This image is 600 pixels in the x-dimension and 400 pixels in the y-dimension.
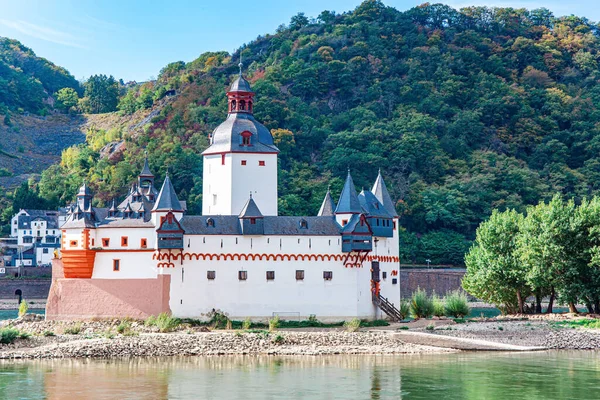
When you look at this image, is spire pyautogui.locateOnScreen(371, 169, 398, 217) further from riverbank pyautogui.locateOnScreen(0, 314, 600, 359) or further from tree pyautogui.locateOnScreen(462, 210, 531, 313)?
riverbank pyautogui.locateOnScreen(0, 314, 600, 359)

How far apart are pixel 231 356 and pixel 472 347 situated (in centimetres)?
1272

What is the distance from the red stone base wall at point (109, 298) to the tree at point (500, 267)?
67.1 ft

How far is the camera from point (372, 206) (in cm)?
6825

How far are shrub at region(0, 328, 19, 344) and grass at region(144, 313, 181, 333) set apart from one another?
7937 mm

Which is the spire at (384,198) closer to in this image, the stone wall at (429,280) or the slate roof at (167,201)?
the slate roof at (167,201)

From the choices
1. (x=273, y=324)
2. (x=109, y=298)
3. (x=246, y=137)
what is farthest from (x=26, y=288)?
(x=273, y=324)

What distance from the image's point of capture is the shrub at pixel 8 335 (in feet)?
184

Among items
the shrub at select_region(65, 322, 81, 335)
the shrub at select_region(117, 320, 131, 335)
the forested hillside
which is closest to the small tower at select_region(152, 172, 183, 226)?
the shrub at select_region(117, 320, 131, 335)

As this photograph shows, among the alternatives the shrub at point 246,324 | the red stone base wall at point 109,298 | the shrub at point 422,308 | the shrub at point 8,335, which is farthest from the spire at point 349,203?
the shrub at point 8,335

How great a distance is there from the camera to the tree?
221 ft

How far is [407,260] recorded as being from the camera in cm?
11894

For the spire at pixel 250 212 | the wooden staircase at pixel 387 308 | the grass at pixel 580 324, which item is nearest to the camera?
the grass at pixel 580 324

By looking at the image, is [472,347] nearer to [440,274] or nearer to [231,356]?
[231,356]

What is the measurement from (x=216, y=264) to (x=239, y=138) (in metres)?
10.2
